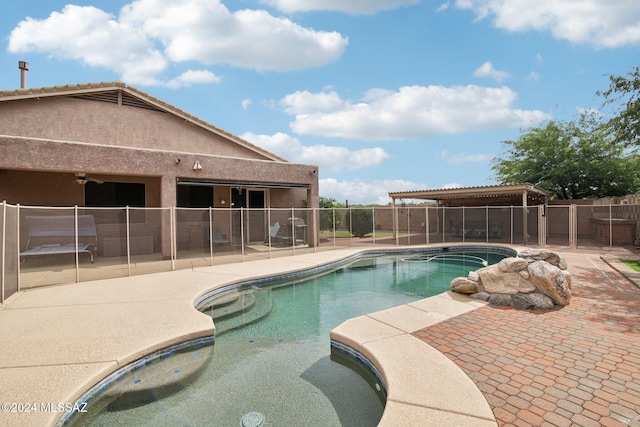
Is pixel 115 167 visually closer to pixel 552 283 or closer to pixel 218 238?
pixel 218 238

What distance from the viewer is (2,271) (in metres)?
5.74

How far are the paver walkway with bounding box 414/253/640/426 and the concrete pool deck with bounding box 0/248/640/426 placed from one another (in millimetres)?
12

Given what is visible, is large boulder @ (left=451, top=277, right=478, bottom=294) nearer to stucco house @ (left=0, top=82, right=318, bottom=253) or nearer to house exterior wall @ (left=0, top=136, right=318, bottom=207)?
stucco house @ (left=0, top=82, right=318, bottom=253)

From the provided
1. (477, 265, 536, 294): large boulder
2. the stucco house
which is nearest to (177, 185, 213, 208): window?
the stucco house

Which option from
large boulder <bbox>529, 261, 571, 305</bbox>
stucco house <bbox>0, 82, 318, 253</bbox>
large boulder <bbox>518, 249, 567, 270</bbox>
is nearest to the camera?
large boulder <bbox>529, 261, 571, 305</bbox>

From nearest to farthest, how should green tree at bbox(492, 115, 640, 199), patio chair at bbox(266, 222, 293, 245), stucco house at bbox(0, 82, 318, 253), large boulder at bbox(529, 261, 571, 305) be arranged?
large boulder at bbox(529, 261, 571, 305)
stucco house at bbox(0, 82, 318, 253)
patio chair at bbox(266, 222, 293, 245)
green tree at bbox(492, 115, 640, 199)

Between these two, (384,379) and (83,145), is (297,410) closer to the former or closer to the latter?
(384,379)

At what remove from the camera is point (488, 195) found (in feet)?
59.4

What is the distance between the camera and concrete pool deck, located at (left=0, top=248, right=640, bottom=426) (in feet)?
8.87

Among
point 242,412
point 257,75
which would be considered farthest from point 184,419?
point 257,75

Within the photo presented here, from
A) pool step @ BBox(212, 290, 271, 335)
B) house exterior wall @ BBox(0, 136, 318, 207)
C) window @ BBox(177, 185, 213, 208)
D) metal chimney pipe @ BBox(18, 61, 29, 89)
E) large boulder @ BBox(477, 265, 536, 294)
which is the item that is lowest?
pool step @ BBox(212, 290, 271, 335)

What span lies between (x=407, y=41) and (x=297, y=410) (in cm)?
1160

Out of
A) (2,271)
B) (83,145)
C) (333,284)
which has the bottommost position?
(333,284)

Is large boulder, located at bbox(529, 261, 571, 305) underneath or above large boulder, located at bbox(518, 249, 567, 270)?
underneath
